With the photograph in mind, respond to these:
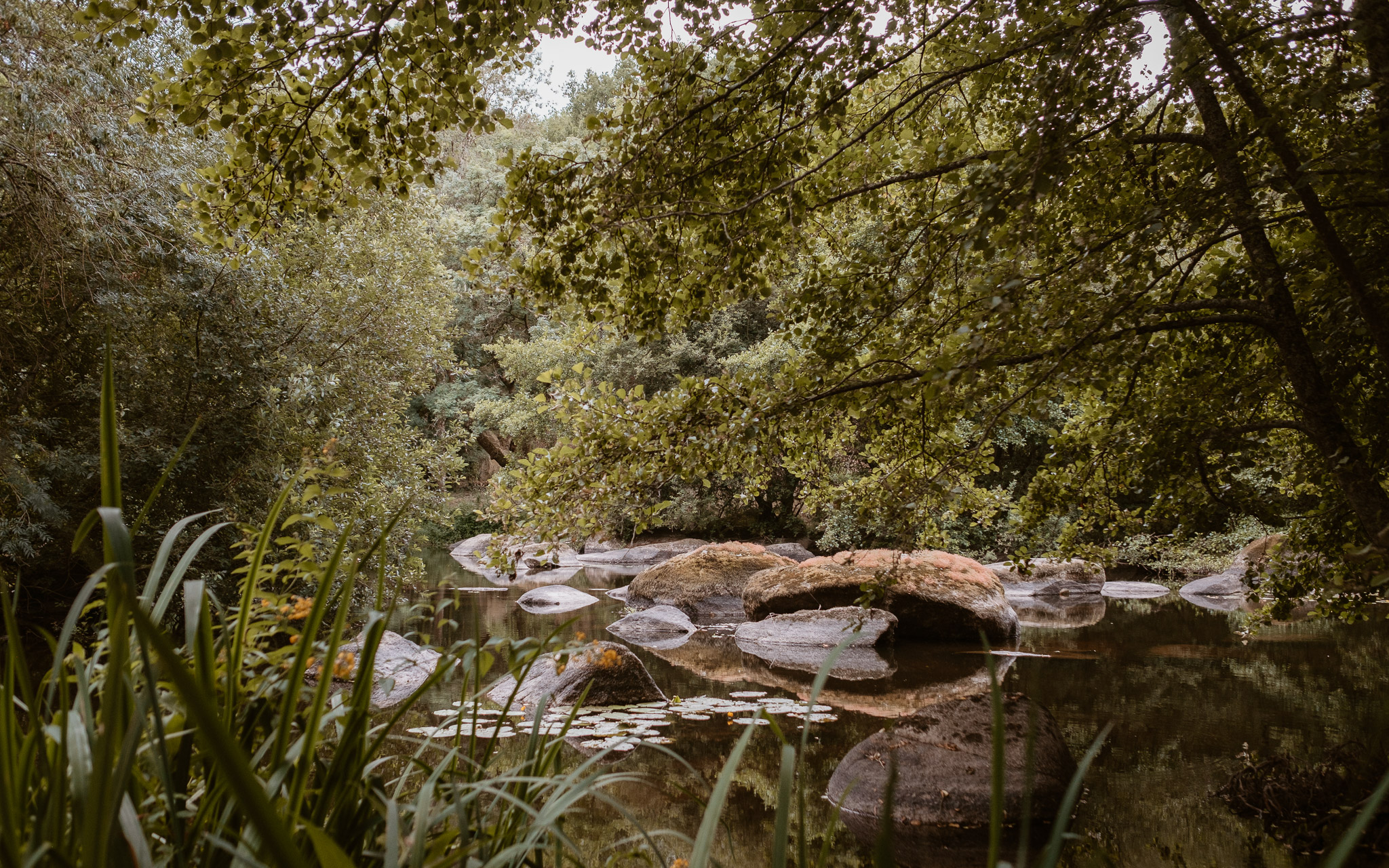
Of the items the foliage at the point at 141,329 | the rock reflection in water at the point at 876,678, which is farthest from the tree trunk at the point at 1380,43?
the foliage at the point at 141,329

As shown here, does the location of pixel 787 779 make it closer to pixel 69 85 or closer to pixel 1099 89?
pixel 1099 89

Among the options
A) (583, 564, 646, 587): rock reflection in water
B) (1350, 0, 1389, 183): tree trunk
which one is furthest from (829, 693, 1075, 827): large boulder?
(583, 564, 646, 587): rock reflection in water

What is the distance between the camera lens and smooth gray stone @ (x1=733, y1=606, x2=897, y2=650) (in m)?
11.4

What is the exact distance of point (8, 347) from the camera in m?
8.36

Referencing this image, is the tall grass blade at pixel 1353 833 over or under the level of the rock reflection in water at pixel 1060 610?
over

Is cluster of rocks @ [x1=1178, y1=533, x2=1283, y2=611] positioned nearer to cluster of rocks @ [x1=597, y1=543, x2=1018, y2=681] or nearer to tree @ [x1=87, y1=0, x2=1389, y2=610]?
cluster of rocks @ [x1=597, y1=543, x2=1018, y2=681]

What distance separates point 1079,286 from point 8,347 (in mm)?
9970

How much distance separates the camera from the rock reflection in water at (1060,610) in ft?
43.6

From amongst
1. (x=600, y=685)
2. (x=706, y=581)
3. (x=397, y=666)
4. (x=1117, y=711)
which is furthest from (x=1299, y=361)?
(x=706, y=581)

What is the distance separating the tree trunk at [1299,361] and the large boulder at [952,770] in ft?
7.88

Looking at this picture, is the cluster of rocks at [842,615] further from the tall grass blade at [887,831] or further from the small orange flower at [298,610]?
the tall grass blade at [887,831]

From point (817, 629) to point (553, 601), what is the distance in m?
5.81

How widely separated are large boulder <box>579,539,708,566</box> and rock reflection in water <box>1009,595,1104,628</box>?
9188mm

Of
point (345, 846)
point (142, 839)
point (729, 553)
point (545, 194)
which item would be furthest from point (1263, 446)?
point (729, 553)
